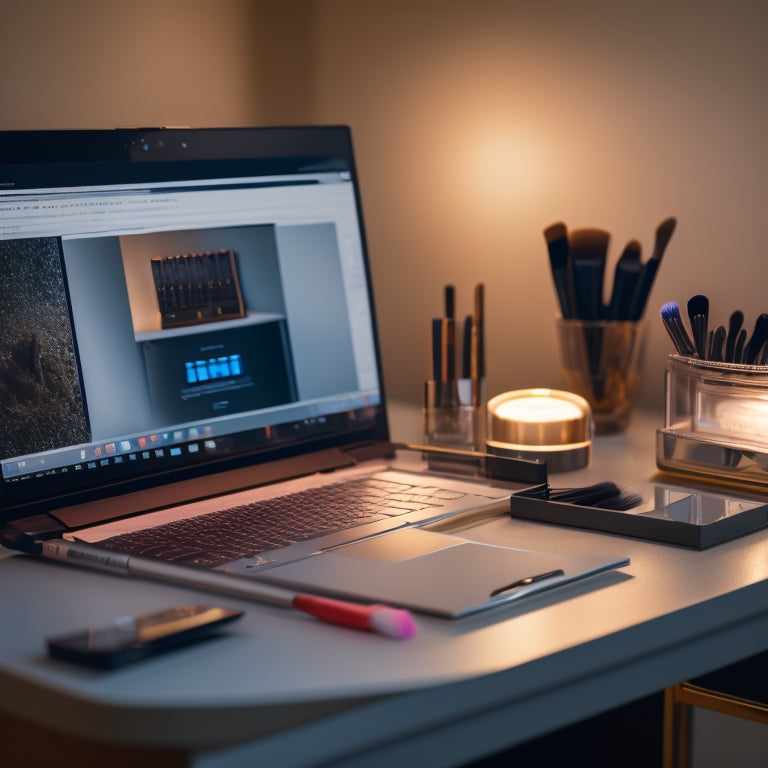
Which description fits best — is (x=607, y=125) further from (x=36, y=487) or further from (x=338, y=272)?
(x=36, y=487)

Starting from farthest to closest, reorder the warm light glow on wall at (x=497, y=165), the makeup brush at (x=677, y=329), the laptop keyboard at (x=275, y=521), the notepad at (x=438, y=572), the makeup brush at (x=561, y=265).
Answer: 1. the warm light glow on wall at (x=497, y=165)
2. the makeup brush at (x=561, y=265)
3. the makeup brush at (x=677, y=329)
4. the laptop keyboard at (x=275, y=521)
5. the notepad at (x=438, y=572)

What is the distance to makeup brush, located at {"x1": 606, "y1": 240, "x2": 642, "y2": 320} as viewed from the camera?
1.23 m

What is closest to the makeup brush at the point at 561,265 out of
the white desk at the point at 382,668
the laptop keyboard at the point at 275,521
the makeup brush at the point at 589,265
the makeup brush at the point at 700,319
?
the makeup brush at the point at 589,265

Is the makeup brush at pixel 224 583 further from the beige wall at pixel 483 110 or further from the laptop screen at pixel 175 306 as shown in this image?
the beige wall at pixel 483 110

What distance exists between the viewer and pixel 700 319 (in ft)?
3.31

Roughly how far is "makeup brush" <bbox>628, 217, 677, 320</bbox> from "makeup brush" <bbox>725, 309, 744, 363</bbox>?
0.79 feet

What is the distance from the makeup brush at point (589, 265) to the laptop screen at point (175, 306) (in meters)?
0.26

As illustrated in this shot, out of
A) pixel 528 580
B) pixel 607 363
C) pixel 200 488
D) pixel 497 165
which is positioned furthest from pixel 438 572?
pixel 497 165

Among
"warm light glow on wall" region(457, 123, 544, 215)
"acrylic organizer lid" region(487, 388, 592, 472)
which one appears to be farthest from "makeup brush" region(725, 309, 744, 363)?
"warm light glow on wall" region(457, 123, 544, 215)

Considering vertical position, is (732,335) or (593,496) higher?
(732,335)

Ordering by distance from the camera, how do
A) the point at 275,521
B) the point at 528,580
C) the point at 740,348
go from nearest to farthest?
1. the point at 528,580
2. the point at 275,521
3. the point at 740,348

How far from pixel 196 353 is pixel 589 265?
0.48m

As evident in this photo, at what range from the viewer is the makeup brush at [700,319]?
101 centimetres

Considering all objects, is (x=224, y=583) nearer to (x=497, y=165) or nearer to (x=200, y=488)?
(x=200, y=488)
